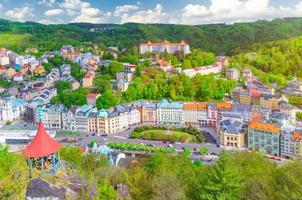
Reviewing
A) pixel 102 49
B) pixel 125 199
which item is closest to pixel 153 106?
pixel 125 199

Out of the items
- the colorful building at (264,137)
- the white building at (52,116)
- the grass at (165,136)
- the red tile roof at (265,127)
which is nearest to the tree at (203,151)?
the grass at (165,136)

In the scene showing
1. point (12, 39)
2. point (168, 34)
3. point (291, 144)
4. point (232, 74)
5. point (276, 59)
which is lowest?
point (291, 144)

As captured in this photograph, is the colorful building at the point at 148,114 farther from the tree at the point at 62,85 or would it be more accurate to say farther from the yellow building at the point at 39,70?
the yellow building at the point at 39,70

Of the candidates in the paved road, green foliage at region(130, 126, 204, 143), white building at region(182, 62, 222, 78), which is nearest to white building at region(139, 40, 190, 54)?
white building at region(182, 62, 222, 78)

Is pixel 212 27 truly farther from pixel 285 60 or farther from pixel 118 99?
pixel 118 99

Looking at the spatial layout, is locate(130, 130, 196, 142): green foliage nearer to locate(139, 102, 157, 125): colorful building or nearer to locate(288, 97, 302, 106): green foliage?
locate(139, 102, 157, 125): colorful building

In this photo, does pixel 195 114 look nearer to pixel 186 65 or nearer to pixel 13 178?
pixel 186 65

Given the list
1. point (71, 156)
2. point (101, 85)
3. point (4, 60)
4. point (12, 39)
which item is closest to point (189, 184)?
point (71, 156)
